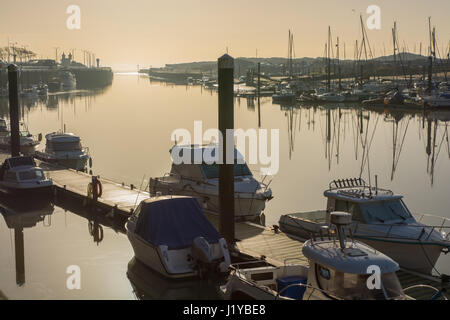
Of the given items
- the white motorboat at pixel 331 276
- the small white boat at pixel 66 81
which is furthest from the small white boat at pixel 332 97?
the small white boat at pixel 66 81

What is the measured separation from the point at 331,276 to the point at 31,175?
63.8ft

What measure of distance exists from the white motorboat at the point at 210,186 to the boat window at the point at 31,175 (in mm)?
5873

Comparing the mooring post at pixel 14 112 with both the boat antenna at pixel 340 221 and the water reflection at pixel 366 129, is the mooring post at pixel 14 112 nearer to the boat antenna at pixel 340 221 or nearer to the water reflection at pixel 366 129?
the water reflection at pixel 366 129

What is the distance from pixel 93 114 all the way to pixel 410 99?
45.4 metres

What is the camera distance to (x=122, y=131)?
6556 cm

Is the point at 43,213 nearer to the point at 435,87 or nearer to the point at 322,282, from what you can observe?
the point at 322,282

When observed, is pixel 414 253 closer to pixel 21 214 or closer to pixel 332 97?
pixel 21 214

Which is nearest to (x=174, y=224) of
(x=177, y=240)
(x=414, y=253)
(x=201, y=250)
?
(x=177, y=240)

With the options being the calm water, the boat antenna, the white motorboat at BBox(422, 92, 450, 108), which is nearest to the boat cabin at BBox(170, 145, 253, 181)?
the calm water

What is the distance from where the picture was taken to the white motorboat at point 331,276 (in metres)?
12.0

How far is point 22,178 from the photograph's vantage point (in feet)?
91.8

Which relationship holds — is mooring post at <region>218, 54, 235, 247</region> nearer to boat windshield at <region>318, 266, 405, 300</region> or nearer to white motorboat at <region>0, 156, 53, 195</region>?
boat windshield at <region>318, 266, 405, 300</region>
